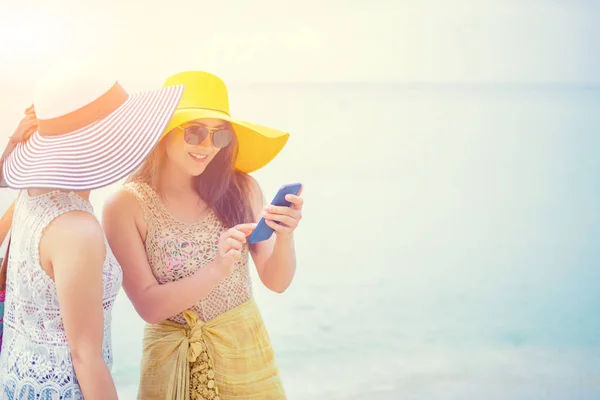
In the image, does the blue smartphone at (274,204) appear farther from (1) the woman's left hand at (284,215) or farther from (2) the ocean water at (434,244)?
(2) the ocean water at (434,244)

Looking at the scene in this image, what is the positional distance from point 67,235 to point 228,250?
1.48 ft

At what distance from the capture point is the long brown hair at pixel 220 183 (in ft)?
5.73

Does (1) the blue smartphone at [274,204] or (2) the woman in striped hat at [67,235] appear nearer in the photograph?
(2) the woman in striped hat at [67,235]

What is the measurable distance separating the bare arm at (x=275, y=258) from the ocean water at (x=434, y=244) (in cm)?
229

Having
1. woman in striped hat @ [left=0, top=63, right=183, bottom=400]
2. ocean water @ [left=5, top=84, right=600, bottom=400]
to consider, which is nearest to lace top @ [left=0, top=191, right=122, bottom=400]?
woman in striped hat @ [left=0, top=63, right=183, bottom=400]

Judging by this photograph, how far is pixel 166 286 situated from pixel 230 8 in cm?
339

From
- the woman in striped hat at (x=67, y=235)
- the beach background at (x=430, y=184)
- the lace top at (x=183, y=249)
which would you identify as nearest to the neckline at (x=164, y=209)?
the lace top at (x=183, y=249)

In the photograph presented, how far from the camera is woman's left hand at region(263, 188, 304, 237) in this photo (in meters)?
1.61

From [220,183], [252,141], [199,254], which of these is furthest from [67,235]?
[252,141]

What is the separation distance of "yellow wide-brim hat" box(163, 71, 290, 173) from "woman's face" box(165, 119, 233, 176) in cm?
2

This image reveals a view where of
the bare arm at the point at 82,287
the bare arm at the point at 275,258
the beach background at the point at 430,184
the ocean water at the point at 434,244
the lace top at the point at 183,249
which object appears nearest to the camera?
the bare arm at the point at 82,287

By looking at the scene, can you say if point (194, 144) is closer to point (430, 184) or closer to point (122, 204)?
point (122, 204)

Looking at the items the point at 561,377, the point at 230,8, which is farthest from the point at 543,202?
the point at 230,8

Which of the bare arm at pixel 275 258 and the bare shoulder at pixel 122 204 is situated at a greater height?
the bare shoulder at pixel 122 204
